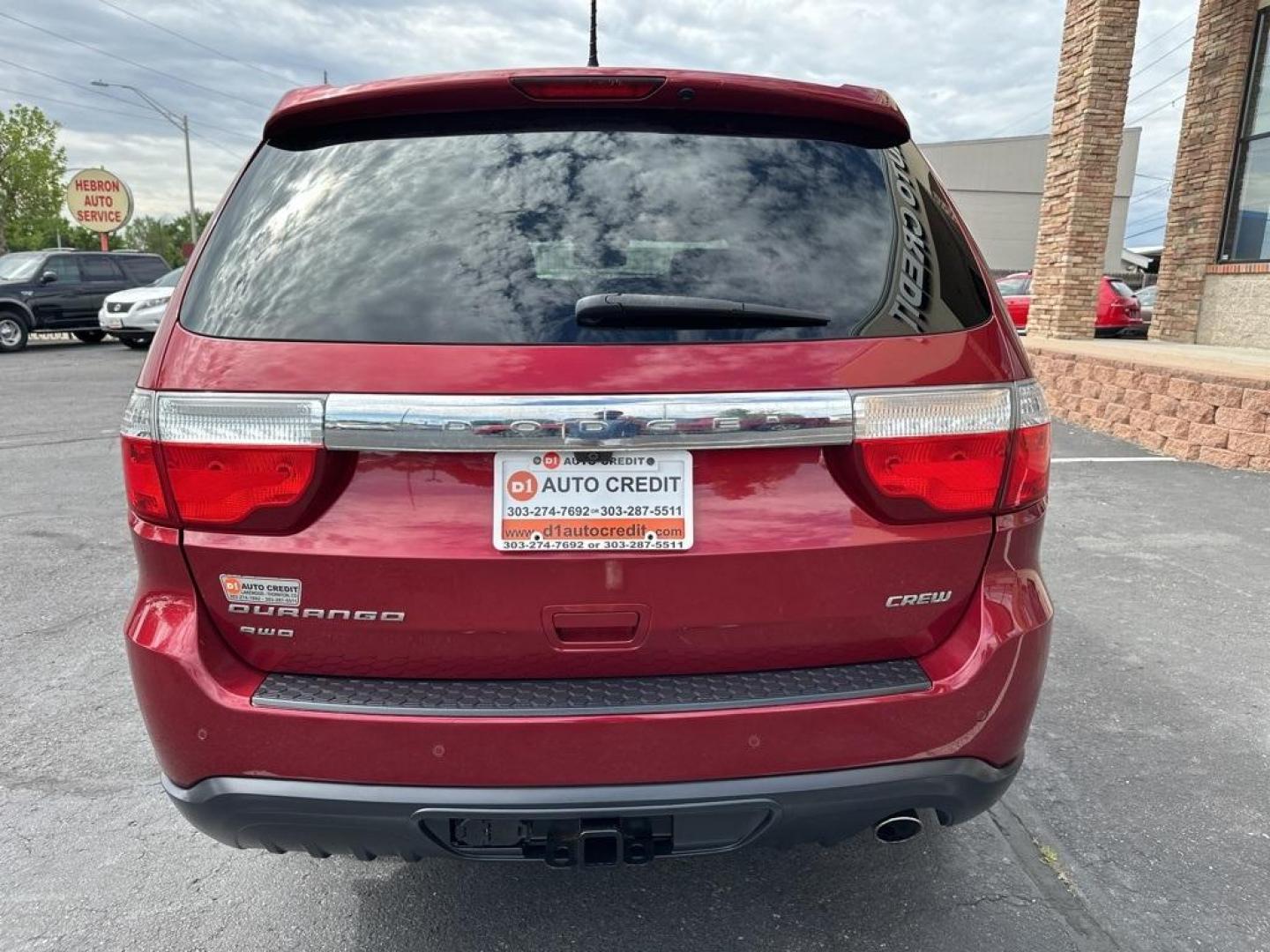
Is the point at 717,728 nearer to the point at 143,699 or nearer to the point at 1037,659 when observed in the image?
the point at 1037,659

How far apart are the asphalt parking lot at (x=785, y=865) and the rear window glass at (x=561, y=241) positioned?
1475mm

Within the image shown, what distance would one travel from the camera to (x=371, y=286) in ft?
5.46

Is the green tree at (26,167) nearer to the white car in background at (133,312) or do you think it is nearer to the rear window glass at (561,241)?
the white car in background at (133,312)

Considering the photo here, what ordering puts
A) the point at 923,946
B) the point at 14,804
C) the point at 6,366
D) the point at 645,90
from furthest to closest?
1. the point at 6,366
2. the point at 14,804
3. the point at 923,946
4. the point at 645,90

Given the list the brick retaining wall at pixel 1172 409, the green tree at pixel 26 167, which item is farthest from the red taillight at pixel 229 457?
the green tree at pixel 26 167

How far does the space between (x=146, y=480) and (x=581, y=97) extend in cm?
114

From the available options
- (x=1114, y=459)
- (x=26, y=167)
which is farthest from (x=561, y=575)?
(x=26, y=167)

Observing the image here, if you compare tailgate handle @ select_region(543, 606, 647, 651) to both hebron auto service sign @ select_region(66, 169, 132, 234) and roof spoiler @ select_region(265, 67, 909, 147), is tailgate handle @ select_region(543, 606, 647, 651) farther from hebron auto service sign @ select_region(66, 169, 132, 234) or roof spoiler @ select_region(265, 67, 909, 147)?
hebron auto service sign @ select_region(66, 169, 132, 234)

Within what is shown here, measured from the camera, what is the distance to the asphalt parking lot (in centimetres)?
213

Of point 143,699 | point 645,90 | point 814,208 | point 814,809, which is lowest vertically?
point 814,809

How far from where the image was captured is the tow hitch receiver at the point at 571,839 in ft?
5.43

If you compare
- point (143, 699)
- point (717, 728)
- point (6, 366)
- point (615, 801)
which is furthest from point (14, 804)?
point (6, 366)

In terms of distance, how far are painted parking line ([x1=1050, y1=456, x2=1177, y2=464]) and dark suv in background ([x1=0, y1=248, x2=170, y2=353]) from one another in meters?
19.5

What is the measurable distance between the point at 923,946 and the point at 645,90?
2054 mm
